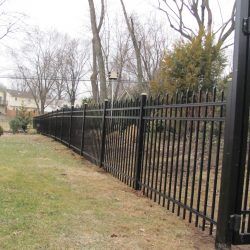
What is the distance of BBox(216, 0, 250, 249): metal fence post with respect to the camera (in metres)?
3.73

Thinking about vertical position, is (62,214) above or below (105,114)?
below

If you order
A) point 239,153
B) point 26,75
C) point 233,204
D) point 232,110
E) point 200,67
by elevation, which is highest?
point 26,75

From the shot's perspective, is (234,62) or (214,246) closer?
(234,62)

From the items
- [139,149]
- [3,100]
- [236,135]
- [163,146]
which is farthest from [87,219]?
[3,100]

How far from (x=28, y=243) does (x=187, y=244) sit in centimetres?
155

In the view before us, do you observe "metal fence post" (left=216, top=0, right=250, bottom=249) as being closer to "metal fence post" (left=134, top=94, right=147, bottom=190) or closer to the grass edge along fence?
the grass edge along fence

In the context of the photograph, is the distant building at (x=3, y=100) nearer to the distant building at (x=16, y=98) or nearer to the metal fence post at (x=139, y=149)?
the distant building at (x=16, y=98)

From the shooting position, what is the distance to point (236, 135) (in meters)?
3.76

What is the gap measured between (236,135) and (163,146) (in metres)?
2.12

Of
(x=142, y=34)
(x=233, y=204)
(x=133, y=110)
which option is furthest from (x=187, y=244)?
(x=142, y=34)

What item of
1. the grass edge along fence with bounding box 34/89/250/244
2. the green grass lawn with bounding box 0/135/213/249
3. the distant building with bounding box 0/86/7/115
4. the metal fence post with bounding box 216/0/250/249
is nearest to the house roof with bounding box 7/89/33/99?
the distant building with bounding box 0/86/7/115

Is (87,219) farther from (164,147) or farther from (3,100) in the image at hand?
(3,100)

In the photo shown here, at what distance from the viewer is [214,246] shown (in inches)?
160

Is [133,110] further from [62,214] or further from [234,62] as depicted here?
[234,62]
